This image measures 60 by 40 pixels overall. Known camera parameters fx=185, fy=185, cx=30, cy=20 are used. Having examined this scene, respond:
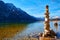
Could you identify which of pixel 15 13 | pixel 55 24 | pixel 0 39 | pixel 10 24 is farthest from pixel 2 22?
pixel 0 39

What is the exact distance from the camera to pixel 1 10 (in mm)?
16812

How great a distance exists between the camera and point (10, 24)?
53.7 ft

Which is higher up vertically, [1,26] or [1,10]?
[1,10]

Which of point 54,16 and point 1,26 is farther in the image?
point 1,26

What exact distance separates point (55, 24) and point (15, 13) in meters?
3.44

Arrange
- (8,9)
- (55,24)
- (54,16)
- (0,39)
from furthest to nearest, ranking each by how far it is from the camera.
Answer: (8,9), (55,24), (54,16), (0,39)

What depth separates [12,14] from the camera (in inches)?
626

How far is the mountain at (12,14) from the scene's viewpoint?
1494 cm

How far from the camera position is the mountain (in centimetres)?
1494

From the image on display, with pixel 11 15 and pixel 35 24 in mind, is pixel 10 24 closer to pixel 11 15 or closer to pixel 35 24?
pixel 11 15

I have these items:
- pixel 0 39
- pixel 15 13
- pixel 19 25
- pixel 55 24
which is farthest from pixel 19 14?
pixel 0 39

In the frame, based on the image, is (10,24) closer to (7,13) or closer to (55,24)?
(7,13)

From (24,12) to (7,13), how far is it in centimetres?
244

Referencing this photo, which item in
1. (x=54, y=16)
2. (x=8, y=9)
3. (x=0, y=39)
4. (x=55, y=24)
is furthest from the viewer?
(x=8, y=9)
